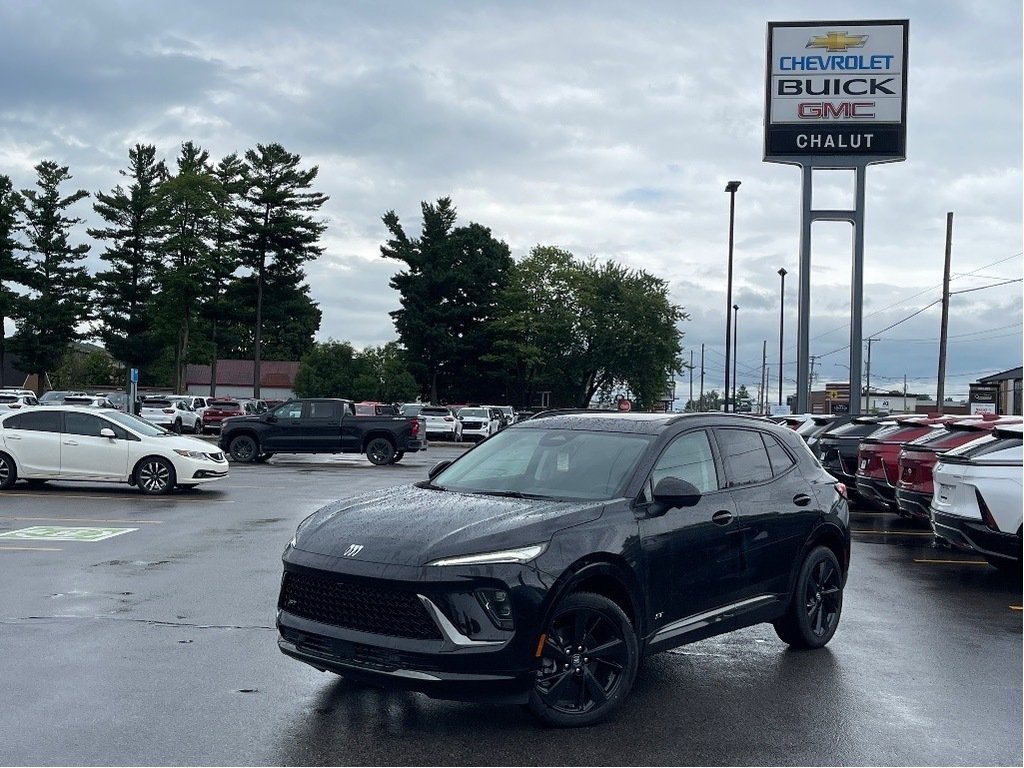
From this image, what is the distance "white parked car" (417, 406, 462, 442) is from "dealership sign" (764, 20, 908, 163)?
19718 millimetres

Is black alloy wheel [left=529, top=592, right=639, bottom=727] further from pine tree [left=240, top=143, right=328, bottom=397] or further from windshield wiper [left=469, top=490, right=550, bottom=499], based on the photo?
pine tree [left=240, top=143, right=328, bottom=397]

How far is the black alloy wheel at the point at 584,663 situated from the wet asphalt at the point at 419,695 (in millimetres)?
139

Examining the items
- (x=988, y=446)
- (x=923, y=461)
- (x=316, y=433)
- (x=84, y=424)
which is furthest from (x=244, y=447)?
(x=988, y=446)

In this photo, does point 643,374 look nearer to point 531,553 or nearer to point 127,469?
point 127,469

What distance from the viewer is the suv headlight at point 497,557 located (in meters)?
5.40

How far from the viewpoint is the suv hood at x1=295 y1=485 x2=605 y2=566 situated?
18.0 feet

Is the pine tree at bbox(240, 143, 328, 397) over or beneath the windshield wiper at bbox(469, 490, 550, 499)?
over

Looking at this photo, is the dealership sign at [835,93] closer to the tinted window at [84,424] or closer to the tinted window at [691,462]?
the tinted window at [84,424]

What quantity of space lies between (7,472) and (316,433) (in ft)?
35.1

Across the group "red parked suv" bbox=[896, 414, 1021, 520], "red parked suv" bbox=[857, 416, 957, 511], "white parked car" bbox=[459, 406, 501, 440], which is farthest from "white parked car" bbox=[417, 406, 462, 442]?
"red parked suv" bbox=[896, 414, 1021, 520]

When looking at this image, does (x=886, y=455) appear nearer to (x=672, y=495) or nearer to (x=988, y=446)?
(x=988, y=446)

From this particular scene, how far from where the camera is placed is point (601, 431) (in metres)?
7.05

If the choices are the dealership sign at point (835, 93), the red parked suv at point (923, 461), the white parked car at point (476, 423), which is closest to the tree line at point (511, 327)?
the white parked car at point (476, 423)

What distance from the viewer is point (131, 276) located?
70.7 metres
